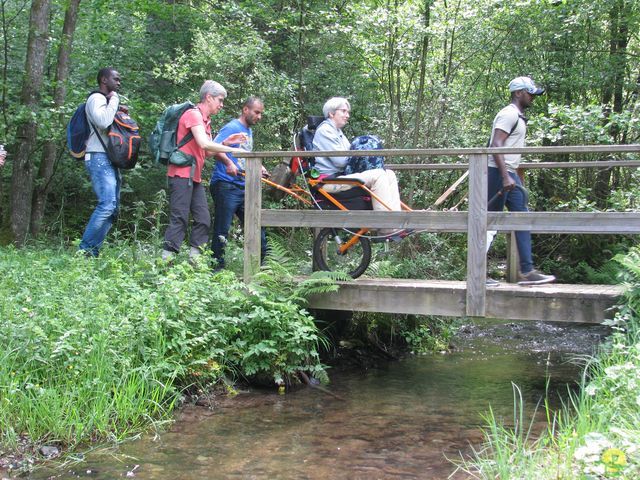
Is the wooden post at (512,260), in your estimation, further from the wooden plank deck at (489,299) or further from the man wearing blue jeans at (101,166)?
the man wearing blue jeans at (101,166)

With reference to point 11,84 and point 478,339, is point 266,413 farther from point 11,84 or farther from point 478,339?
point 11,84

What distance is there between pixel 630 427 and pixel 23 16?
11926 mm

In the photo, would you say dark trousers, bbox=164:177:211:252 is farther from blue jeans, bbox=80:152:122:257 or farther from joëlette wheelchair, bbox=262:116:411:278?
joëlette wheelchair, bbox=262:116:411:278

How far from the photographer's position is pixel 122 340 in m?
5.34

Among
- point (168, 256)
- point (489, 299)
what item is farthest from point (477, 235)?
point (168, 256)

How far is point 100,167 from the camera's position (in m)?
7.14

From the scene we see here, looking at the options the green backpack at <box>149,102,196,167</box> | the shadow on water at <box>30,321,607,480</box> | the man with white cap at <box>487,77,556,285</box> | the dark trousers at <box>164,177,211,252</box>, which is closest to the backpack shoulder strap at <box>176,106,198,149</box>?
the green backpack at <box>149,102,196,167</box>

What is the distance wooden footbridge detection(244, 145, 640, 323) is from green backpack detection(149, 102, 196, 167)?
0.68 m

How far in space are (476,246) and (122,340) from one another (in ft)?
9.97

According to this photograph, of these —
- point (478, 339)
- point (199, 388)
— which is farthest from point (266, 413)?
point (478, 339)

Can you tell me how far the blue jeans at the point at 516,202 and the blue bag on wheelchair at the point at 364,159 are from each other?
110 cm

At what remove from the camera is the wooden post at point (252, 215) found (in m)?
6.95

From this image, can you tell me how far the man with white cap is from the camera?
6.24 meters

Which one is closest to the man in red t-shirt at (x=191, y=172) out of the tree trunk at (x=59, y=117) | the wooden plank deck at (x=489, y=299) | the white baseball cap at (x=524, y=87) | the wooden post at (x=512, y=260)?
the wooden plank deck at (x=489, y=299)
